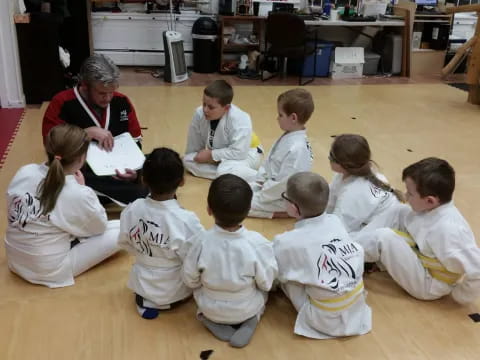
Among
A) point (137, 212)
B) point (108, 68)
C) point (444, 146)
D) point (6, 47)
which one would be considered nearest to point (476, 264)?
point (137, 212)

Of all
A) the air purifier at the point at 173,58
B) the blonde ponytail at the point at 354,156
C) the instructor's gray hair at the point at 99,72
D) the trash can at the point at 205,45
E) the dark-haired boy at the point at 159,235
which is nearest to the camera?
the dark-haired boy at the point at 159,235

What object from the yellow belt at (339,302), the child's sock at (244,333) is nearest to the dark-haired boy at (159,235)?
the child's sock at (244,333)

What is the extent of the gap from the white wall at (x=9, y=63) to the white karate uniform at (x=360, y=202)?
3683 millimetres

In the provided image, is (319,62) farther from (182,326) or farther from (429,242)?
(182,326)

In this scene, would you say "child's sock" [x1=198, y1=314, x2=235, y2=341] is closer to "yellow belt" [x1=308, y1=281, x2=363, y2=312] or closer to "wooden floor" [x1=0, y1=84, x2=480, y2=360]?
"wooden floor" [x1=0, y1=84, x2=480, y2=360]

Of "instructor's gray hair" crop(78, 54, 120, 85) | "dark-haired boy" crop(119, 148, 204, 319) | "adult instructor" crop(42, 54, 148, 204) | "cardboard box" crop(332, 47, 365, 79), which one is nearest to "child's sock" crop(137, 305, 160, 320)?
"dark-haired boy" crop(119, 148, 204, 319)

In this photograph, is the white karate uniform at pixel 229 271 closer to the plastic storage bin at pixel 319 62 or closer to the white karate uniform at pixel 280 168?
the white karate uniform at pixel 280 168

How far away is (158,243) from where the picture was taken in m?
1.85

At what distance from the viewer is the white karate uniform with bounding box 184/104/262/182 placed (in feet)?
10.2

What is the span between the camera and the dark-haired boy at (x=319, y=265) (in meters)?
1.79

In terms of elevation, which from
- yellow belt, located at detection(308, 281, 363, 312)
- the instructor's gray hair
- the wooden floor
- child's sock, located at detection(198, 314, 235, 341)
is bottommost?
the wooden floor

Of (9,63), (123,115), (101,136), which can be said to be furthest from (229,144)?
(9,63)

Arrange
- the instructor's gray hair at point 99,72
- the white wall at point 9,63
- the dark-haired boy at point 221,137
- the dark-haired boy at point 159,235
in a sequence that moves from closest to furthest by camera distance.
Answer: the dark-haired boy at point 159,235 → the instructor's gray hair at point 99,72 → the dark-haired boy at point 221,137 → the white wall at point 9,63

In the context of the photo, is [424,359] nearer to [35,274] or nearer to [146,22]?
[35,274]
